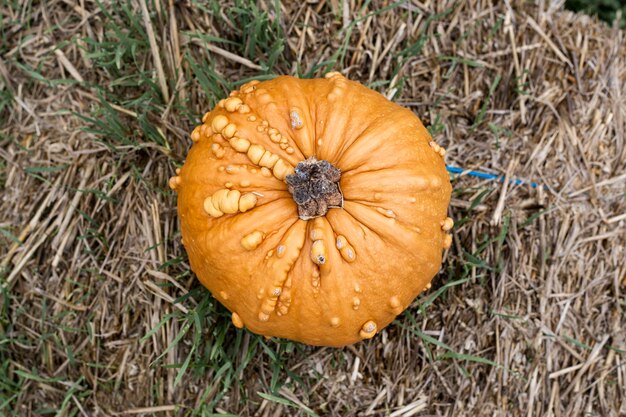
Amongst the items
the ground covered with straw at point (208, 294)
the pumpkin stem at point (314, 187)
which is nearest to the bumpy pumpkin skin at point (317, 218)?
the pumpkin stem at point (314, 187)

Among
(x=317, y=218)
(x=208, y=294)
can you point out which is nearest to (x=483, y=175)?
(x=317, y=218)

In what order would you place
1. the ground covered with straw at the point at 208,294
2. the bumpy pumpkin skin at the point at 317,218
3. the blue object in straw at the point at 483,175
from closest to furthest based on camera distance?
the bumpy pumpkin skin at the point at 317,218, the ground covered with straw at the point at 208,294, the blue object in straw at the point at 483,175

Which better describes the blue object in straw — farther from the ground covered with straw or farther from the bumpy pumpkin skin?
the bumpy pumpkin skin

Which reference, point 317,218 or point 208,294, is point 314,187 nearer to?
point 317,218

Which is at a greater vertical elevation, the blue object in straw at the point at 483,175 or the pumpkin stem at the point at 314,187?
the pumpkin stem at the point at 314,187

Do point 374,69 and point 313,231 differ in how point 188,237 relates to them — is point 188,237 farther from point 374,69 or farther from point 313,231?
point 374,69

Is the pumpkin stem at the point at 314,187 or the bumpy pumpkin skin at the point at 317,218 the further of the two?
the bumpy pumpkin skin at the point at 317,218

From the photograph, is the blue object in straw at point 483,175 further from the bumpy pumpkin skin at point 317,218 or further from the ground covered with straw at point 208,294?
the bumpy pumpkin skin at point 317,218
